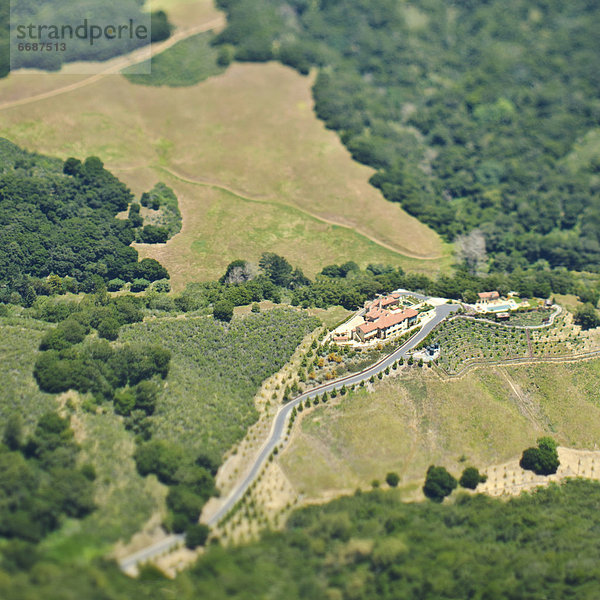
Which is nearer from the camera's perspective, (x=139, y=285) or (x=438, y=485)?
(x=438, y=485)

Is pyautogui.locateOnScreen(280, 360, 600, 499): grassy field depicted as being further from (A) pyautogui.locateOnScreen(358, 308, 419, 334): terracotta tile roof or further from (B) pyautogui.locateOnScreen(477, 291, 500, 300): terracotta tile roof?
(B) pyautogui.locateOnScreen(477, 291, 500, 300): terracotta tile roof

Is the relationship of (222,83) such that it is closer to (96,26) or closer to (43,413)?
(96,26)

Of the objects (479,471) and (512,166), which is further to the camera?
(512,166)

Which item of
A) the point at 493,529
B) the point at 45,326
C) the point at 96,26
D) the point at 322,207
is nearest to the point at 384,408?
the point at 493,529

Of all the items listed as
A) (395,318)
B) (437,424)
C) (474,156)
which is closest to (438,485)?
(437,424)

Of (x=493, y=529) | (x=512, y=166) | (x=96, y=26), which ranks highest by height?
(x=96, y=26)

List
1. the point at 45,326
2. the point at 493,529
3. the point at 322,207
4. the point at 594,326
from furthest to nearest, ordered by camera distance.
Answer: the point at 322,207
the point at 594,326
the point at 45,326
the point at 493,529

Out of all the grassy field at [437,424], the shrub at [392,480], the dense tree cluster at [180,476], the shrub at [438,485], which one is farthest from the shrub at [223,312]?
the shrub at [438,485]

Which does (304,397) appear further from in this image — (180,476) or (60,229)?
(60,229)

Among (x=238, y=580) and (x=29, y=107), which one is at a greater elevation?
(x=29, y=107)
